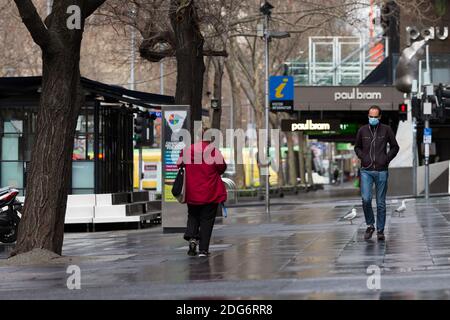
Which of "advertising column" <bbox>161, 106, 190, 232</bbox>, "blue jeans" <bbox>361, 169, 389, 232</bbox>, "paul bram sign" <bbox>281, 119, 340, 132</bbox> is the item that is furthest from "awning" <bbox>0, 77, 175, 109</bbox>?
"paul bram sign" <bbox>281, 119, 340, 132</bbox>

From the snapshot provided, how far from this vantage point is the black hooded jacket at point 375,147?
15.0m

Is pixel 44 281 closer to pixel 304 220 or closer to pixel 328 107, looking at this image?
pixel 304 220

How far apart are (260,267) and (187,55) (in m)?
11.5

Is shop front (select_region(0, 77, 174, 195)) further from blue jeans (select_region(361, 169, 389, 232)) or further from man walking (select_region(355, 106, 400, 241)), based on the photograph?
blue jeans (select_region(361, 169, 389, 232))

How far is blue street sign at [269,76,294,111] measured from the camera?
35.5 metres

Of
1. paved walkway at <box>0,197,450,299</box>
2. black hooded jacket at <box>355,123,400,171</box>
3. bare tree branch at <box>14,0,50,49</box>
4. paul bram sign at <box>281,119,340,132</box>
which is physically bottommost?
paved walkway at <box>0,197,450,299</box>

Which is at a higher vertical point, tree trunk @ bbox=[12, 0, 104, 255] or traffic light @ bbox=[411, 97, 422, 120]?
traffic light @ bbox=[411, 97, 422, 120]

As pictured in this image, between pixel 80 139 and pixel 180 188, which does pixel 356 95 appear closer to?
pixel 80 139

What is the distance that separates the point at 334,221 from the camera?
22.7 m

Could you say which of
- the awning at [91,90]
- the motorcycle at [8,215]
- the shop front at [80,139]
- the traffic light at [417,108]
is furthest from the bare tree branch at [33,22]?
the traffic light at [417,108]

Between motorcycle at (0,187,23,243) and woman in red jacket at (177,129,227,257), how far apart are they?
537 centimetres

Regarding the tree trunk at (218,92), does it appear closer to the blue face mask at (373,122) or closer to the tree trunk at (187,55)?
the tree trunk at (187,55)

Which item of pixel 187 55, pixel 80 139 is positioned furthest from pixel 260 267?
pixel 80 139
